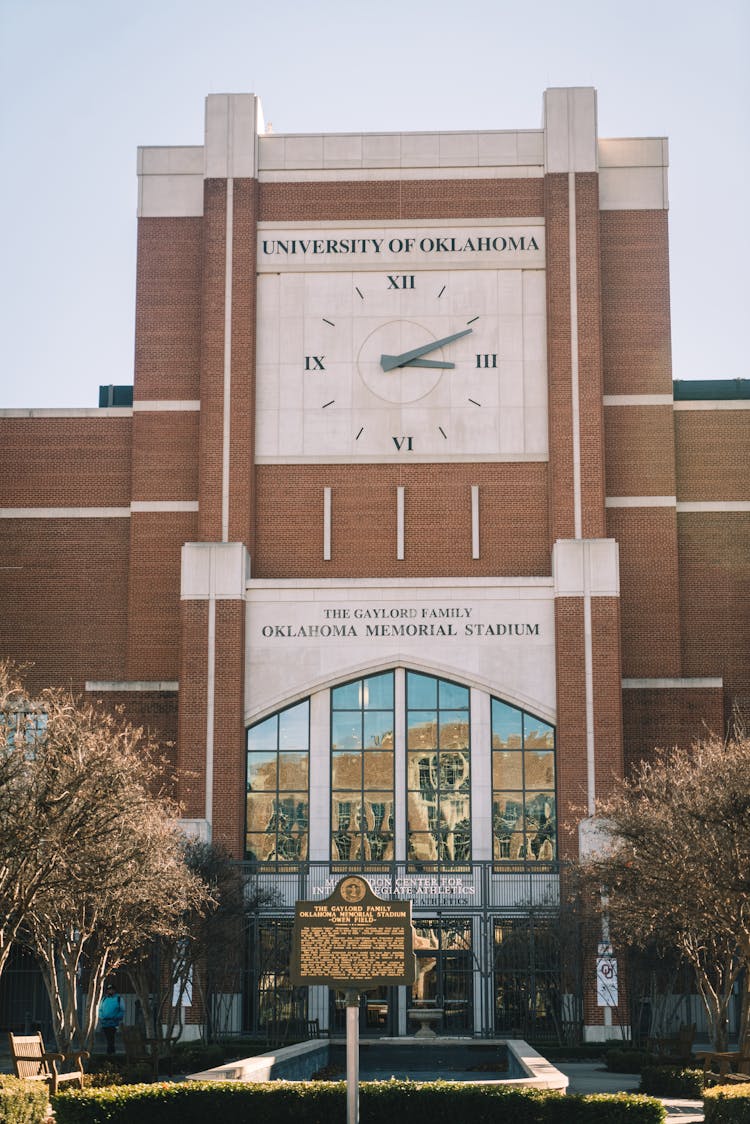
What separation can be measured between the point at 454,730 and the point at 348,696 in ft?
9.96

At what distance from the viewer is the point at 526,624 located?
43.1 m

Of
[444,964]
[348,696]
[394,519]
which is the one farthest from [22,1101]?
[394,519]

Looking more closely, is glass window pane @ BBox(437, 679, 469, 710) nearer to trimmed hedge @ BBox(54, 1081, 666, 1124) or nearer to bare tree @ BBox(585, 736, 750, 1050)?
bare tree @ BBox(585, 736, 750, 1050)

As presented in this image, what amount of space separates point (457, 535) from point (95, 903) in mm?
20516

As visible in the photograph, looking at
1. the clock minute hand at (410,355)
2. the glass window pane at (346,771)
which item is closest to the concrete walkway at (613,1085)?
the glass window pane at (346,771)

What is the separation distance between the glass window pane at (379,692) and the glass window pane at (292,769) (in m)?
2.24

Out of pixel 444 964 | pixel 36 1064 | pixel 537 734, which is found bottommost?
pixel 36 1064

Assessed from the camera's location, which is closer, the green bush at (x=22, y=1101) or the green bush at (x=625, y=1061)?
the green bush at (x=22, y=1101)

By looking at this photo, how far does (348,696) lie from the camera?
4312cm

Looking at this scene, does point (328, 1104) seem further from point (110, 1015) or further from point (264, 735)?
point (264, 735)

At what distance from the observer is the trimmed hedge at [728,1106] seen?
18688mm

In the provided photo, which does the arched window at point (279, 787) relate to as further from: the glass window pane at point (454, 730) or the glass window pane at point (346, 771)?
the glass window pane at point (454, 730)

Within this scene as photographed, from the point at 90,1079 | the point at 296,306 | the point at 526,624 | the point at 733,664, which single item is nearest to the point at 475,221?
the point at 296,306

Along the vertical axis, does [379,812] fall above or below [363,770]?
below
